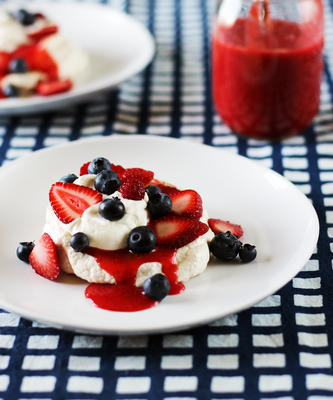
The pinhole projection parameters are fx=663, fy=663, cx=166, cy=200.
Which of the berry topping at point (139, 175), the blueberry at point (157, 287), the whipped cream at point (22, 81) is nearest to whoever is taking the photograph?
the blueberry at point (157, 287)

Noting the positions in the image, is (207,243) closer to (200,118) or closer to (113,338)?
(113,338)

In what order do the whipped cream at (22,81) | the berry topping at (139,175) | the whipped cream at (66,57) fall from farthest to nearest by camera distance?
the whipped cream at (66,57), the whipped cream at (22,81), the berry topping at (139,175)

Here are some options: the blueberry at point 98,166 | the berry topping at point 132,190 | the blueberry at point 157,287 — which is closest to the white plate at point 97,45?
the blueberry at point 98,166

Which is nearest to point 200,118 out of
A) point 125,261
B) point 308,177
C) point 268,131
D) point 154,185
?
point 268,131

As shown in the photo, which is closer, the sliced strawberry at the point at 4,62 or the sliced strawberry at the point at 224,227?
the sliced strawberry at the point at 224,227

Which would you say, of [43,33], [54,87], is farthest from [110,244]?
[43,33]

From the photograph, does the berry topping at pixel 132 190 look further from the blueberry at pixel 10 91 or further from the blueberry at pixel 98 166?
the blueberry at pixel 10 91
